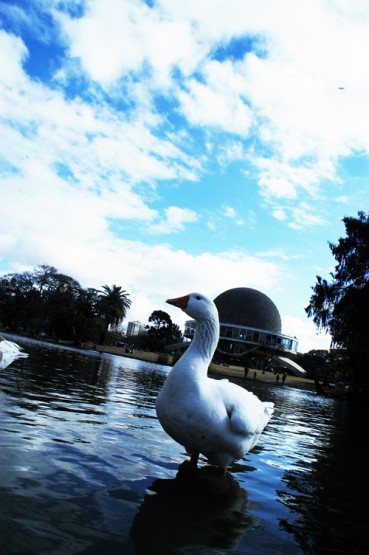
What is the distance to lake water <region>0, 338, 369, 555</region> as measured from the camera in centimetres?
276

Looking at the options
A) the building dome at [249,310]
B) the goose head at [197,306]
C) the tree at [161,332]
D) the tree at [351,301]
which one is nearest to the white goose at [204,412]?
the goose head at [197,306]

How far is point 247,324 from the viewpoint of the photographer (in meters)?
112

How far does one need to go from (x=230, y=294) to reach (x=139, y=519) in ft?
398

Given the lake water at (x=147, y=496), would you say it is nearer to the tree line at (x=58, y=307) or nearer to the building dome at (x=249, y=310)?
the tree line at (x=58, y=307)

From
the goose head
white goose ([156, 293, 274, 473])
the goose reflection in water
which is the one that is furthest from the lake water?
the goose head

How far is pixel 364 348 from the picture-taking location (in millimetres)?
29375

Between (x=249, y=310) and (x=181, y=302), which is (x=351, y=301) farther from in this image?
(x=249, y=310)

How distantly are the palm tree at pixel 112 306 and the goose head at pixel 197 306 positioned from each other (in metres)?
72.7

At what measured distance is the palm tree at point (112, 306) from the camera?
7744 cm

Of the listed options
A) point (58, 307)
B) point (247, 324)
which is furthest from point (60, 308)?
point (247, 324)

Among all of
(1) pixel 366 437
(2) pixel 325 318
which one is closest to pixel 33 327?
(2) pixel 325 318

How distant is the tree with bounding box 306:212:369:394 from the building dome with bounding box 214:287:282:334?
252 feet

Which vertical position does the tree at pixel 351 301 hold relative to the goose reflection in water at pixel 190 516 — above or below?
above

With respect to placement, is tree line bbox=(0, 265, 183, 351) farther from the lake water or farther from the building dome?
the lake water
